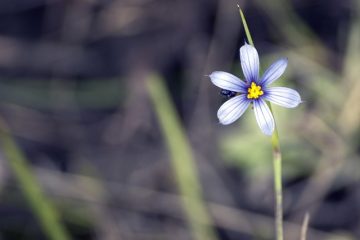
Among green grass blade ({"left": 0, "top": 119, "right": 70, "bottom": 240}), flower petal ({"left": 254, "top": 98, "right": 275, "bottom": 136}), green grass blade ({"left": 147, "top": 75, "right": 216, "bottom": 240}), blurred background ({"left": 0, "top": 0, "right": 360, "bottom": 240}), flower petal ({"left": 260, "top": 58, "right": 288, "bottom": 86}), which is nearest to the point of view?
flower petal ({"left": 254, "top": 98, "right": 275, "bottom": 136})

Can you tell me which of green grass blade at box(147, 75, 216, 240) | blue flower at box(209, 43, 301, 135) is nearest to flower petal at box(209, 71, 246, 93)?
blue flower at box(209, 43, 301, 135)

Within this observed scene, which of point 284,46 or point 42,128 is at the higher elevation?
point 284,46

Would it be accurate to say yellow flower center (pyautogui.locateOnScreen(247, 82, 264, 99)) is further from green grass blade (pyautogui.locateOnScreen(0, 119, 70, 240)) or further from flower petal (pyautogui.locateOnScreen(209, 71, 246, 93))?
green grass blade (pyautogui.locateOnScreen(0, 119, 70, 240))

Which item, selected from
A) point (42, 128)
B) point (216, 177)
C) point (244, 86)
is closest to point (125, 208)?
point (216, 177)

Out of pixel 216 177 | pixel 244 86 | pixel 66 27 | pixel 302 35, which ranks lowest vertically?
pixel 244 86

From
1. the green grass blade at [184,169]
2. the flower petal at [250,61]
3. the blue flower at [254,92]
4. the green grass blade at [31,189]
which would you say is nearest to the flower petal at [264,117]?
the blue flower at [254,92]

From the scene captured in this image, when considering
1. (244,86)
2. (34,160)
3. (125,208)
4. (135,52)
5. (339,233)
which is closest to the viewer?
(244,86)

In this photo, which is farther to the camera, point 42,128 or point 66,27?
point 66,27

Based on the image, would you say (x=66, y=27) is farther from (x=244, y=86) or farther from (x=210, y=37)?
(x=244, y=86)
